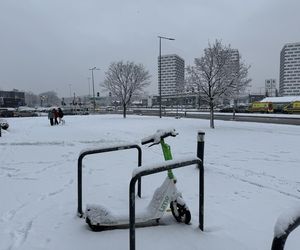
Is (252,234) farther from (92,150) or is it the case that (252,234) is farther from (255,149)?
(255,149)

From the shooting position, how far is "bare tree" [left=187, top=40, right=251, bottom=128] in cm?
2261

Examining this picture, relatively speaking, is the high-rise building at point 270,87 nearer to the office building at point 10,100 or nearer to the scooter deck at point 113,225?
the office building at point 10,100

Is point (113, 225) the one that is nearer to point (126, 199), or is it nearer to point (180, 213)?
point (180, 213)

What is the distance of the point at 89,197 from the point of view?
17.3ft

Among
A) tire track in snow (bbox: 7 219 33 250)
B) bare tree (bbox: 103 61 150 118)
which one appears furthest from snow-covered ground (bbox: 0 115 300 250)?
bare tree (bbox: 103 61 150 118)

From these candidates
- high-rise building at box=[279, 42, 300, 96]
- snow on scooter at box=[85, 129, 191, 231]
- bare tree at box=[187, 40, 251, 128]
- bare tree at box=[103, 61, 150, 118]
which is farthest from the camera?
high-rise building at box=[279, 42, 300, 96]

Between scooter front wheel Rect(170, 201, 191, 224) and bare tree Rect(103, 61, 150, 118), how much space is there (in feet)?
117

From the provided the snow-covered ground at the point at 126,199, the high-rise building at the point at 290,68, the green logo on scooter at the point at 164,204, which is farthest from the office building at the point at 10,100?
the green logo on scooter at the point at 164,204

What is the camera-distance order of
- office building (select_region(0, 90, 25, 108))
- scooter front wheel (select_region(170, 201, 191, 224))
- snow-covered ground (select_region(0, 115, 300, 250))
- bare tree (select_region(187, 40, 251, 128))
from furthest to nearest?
1. office building (select_region(0, 90, 25, 108))
2. bare tree (select_region(187, 40, 251, 128))
3. scooter front wheel (select_region(170, 201, 191, 224))
4. snow-covered ground (select_region(0, 115, 300, 250))

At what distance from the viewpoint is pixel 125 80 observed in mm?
39938

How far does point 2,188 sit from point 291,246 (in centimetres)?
474

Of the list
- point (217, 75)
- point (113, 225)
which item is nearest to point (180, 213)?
point (113, 225)

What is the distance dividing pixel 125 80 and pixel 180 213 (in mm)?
36602

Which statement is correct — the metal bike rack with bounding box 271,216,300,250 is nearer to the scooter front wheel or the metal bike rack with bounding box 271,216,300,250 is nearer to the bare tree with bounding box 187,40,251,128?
the scooter front wheel
